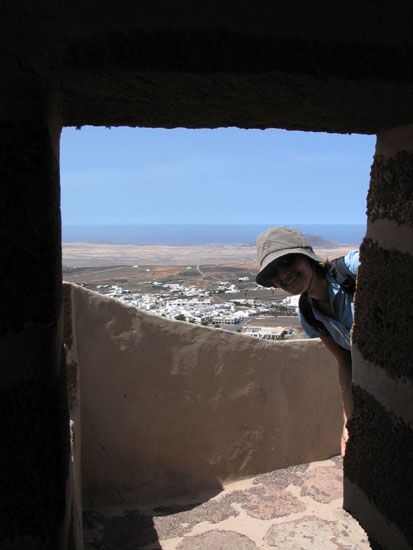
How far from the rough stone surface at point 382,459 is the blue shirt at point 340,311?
692 millimetres

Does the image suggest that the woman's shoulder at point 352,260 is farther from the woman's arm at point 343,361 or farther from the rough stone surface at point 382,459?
the rough stone surface at point 382,459

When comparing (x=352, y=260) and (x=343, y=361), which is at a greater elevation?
(x=352, y=260)

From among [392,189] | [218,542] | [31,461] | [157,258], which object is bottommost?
[218,542]

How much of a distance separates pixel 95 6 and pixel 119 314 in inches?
147

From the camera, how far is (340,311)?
2.04m

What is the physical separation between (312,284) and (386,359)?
0.94 metres

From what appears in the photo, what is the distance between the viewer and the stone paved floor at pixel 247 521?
3.84 meters

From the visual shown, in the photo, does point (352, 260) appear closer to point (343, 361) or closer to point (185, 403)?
point (343, 361)

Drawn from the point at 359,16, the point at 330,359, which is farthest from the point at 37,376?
the point at 330,359

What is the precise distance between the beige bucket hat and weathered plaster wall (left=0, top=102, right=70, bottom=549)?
1.33 metres

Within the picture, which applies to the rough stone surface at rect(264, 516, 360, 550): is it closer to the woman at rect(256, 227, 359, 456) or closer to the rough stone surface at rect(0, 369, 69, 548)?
the woman at rect(256, 227, 359, 456)

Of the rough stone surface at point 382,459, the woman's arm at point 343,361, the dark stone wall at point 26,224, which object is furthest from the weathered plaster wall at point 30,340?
the woman's arm at point 343,361

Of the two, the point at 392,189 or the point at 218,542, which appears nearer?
the point at 392,189

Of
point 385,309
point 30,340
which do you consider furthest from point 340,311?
point 30,340
